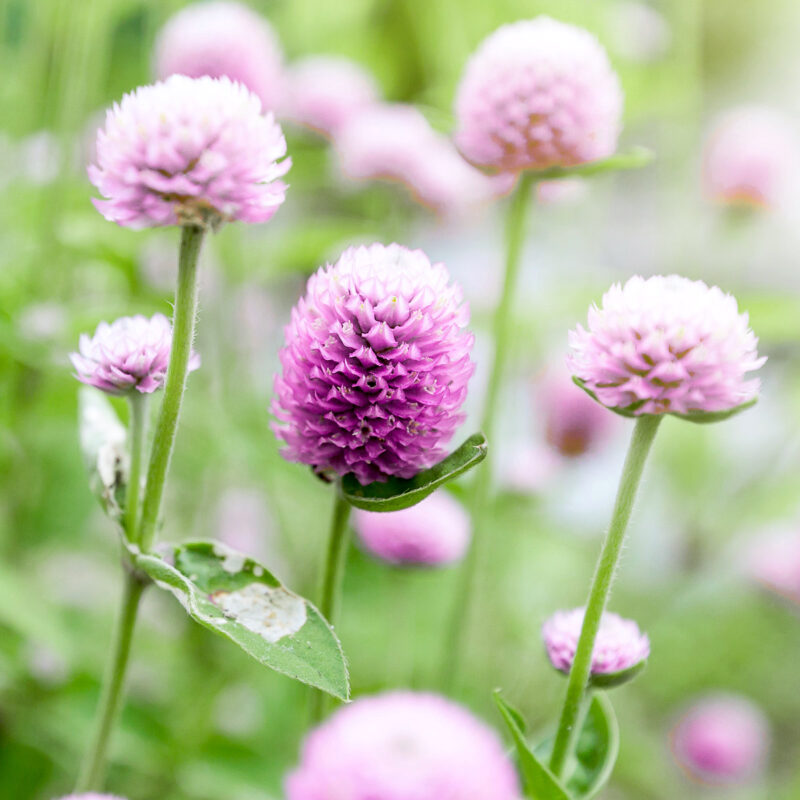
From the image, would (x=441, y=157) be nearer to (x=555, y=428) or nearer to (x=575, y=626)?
(x=555, y=428)

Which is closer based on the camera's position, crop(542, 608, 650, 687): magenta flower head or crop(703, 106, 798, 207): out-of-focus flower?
crop(542, 608, 650, 687): magenta flower head

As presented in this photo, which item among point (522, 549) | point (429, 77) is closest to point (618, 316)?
point (522, 549)

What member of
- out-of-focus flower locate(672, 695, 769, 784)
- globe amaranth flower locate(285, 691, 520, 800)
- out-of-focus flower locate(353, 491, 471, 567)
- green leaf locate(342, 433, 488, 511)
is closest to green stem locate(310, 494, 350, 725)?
green leaf locate(342, 433, 488, 511)

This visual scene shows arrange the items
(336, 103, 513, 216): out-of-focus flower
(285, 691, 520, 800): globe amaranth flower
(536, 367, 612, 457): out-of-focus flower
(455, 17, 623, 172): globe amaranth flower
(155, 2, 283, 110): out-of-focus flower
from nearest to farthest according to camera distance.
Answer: (285, 691, 520, 800): globe amaranth flower, (455, 17, 623, 172): globe amaranth flower, (155, 2, 283, 110): out-of-focus flower, (336, 103, 513, 216): out-of-focus flower, (536, 367, 612, 457): out-of-focus flower

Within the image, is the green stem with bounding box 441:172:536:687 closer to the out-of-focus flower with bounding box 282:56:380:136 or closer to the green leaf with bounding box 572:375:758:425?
the green leaf with bounding box 572:375:758:425

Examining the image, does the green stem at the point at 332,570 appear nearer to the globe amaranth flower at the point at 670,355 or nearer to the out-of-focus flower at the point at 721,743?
the globe amaranth flower at the point at 670,355

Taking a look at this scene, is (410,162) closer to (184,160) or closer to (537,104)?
(537,104)
